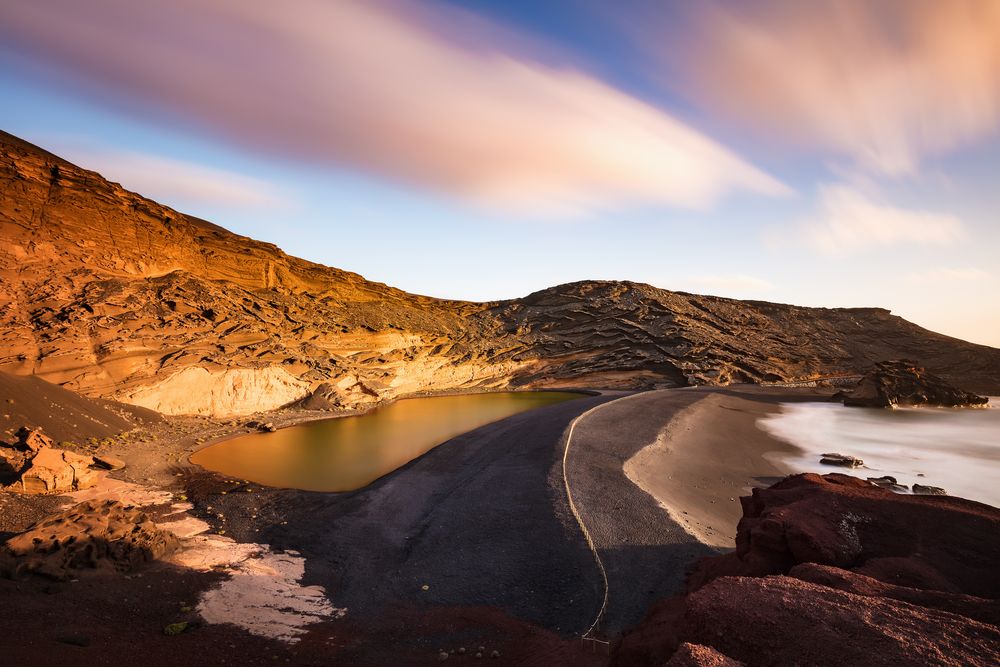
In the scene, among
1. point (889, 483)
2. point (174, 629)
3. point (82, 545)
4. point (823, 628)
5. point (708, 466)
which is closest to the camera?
point (823, 628)

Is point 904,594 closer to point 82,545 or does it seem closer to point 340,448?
point 82,545

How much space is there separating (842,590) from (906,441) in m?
25.9

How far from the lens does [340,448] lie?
21.2 metres

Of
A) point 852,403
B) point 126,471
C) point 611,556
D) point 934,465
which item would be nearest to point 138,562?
point 126,471

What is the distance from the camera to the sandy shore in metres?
11.8

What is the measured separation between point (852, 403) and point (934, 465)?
55.4ft

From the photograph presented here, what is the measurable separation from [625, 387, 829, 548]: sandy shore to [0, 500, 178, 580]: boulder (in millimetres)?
11186

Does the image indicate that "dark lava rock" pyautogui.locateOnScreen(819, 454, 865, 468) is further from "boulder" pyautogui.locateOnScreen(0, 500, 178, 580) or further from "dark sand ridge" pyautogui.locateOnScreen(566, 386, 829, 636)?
"boulder" pyautogui.locateOnScreen(0, 500, 178, 580)

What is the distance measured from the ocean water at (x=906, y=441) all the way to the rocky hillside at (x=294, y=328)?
1381 cm

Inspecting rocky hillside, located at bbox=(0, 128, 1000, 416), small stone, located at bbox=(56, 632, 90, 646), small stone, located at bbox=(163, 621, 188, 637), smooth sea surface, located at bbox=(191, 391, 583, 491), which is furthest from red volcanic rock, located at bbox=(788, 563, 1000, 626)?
rocky hillside, located at bbox=(0, 128, 1000, 416)

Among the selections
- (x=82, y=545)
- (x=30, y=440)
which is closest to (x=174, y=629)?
(x=82, y=545)

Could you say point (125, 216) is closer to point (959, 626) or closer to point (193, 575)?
point (193, 575)

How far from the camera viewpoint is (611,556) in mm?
9359

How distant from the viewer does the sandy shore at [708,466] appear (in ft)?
38.7
